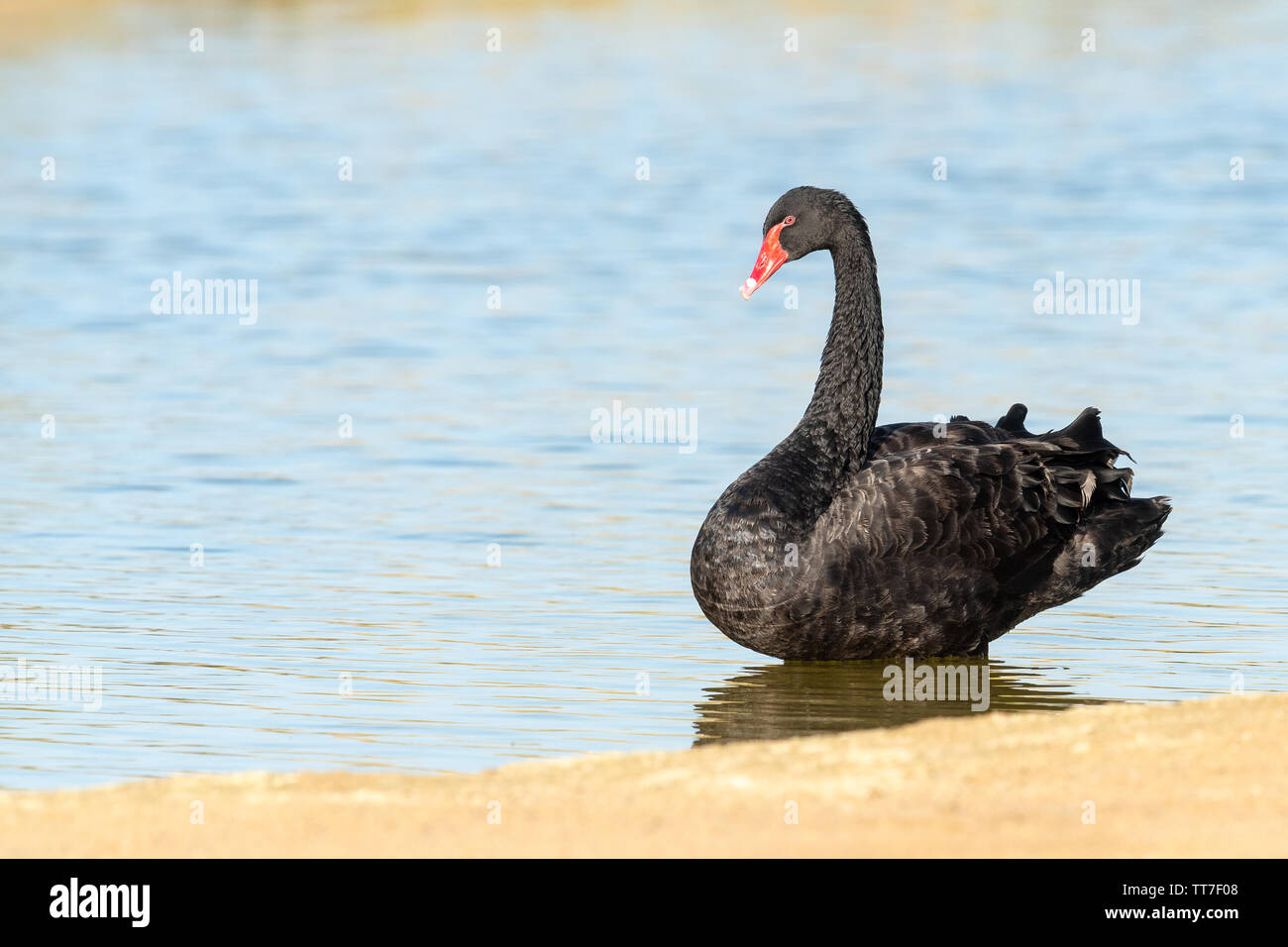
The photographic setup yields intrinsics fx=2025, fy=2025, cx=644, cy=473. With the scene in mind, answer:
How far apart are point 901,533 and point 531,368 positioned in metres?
6.74

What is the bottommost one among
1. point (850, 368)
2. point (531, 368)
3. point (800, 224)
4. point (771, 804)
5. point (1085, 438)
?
point (771, 804)

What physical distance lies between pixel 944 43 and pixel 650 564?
1076 inches

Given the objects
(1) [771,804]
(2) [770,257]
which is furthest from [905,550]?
(1) [771,804]

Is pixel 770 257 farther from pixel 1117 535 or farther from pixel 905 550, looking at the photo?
pixel 1117 535

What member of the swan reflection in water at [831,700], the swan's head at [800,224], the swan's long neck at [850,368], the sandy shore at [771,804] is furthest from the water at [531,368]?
the swan's head at [800,224]

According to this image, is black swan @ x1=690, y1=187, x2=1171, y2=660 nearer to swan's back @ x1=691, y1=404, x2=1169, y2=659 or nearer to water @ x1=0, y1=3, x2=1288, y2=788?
swan's back @ x1=691, y1=404, x2=1169, y2=659

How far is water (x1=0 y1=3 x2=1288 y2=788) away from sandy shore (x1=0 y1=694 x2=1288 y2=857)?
160 cm

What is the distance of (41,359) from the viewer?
49.3 ft

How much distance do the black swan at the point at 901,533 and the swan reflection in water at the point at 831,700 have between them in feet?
0.43

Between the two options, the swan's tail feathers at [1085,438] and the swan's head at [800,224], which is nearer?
→ the swan's tail feathers at [1085,438]

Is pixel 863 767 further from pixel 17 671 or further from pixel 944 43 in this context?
pixel 944 43

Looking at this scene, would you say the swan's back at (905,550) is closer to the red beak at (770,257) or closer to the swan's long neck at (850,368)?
the swan's long neck at (850,368)

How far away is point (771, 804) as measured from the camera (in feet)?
16.8

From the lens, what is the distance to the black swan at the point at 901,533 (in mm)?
8086
